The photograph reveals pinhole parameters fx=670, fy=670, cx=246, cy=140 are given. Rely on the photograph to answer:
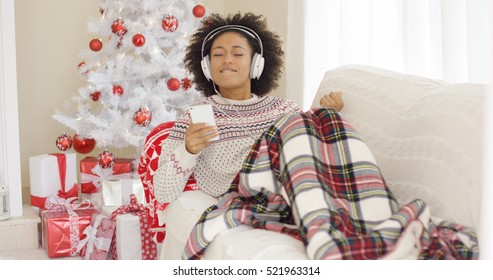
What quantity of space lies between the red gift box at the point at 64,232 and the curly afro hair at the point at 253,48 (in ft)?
2.98

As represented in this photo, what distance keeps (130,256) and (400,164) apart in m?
1.33

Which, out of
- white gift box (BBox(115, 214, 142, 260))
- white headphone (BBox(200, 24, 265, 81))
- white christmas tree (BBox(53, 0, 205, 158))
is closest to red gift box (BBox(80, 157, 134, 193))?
white christmas tree (BBox(53, 0, 205, 158))

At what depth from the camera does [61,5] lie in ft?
12.8

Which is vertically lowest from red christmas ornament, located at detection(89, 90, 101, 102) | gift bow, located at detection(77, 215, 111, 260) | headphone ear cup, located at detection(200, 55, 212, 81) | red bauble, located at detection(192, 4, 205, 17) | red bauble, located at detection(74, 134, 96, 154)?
gift bow, located at detection(77, 215, 111, 260)

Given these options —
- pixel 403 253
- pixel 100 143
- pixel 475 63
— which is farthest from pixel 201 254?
pixel 100 143

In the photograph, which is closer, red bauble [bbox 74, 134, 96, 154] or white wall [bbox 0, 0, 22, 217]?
white wall [bbox 0, 0, 22, 217]

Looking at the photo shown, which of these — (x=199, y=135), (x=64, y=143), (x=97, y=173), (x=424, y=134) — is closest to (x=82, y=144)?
(x=64, y=143)

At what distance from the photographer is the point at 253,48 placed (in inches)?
86.6

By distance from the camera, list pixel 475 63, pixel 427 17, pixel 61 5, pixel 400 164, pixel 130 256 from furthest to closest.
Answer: pixel 61 5
pixel 130 256
pixel 427 17
pixel 475 63
pixel 400 164

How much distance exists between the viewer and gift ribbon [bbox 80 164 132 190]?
3.29 meters

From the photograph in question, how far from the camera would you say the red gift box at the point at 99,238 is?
8.97 ft

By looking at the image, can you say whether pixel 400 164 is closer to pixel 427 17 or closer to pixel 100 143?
pixel 427 17

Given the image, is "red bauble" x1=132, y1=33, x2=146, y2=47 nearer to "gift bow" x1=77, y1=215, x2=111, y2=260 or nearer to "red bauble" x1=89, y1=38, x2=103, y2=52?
"red bauble" x1=89, y1=38, x2=103, y2=52

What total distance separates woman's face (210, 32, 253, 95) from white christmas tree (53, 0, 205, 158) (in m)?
1.18
